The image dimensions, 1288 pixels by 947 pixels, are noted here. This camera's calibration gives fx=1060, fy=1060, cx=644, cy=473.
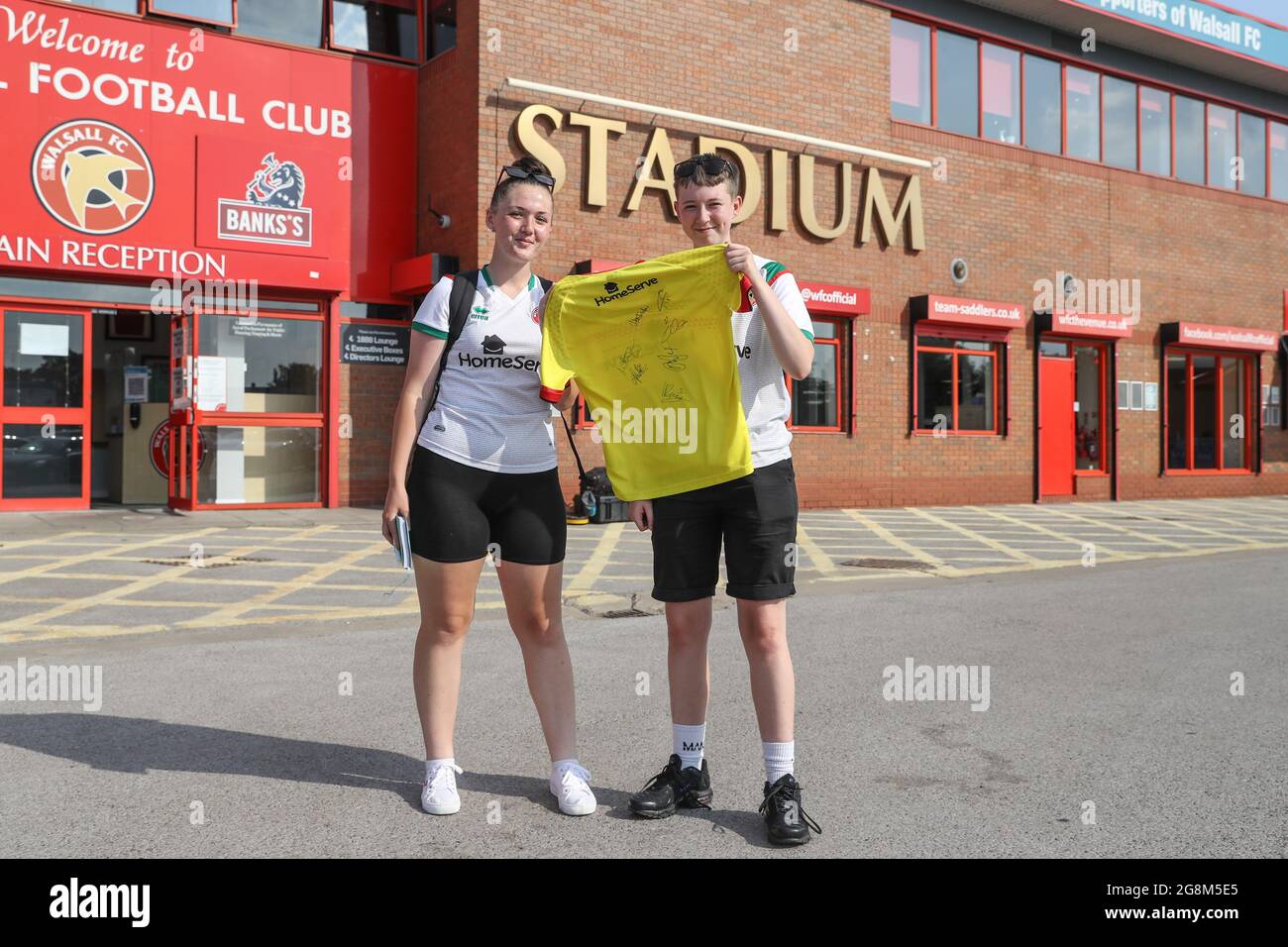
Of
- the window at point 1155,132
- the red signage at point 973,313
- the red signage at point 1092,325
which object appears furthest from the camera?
the window at point 1155,132

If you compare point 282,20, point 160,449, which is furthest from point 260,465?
point 282,20

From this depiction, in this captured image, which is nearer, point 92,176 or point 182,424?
point 92,176

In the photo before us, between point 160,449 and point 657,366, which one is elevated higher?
point 657,366

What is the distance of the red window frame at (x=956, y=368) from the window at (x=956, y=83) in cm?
323

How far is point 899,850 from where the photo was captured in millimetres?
2830

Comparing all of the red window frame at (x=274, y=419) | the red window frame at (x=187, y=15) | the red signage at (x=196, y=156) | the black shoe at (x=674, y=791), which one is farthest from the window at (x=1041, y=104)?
the black shoe at (x=674, y=791)

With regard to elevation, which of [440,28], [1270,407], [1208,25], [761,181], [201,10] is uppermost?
[1208,25]

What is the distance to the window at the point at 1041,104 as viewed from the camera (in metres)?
17.8

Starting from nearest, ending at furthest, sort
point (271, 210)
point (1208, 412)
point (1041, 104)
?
point (271, 210) < point (1041, 104) < point (1208, 412)

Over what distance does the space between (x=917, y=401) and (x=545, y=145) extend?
7038 mm

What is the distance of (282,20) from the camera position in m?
13.9

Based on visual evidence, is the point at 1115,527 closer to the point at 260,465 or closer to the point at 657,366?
the point at 260,465

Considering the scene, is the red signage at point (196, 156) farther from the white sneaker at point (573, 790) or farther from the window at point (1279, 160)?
the window at point (1279, 160)

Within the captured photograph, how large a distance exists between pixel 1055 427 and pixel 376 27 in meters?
12.5
